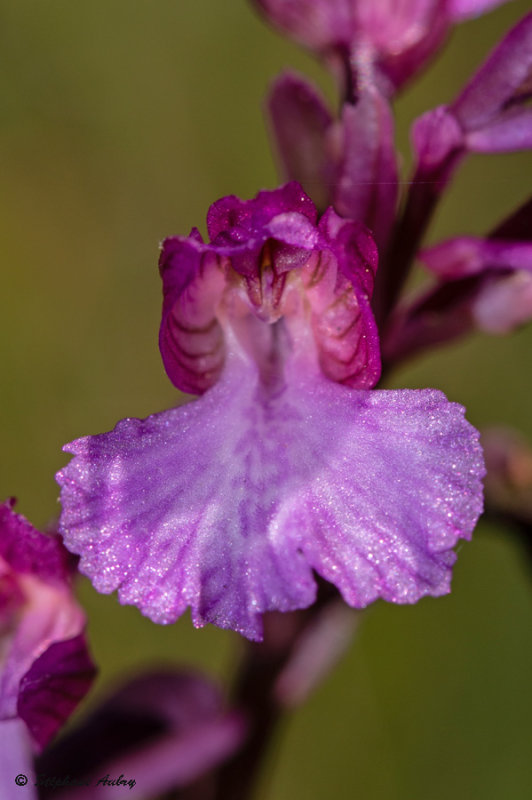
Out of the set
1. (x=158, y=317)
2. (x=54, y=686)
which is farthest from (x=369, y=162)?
(x=158, y=317)

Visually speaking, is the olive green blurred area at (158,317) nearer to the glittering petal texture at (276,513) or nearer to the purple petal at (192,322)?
the purple petal at (192,322)

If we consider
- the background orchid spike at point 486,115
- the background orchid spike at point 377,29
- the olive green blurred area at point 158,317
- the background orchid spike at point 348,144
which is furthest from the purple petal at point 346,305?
the olive green blurred area at point 158,317

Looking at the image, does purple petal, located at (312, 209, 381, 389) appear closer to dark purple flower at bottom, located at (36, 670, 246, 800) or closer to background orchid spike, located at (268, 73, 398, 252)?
background orchid spike, located at (268, 73, 398, 252)

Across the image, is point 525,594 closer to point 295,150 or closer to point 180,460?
point 295,150

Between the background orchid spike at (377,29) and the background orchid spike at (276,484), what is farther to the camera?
the background orchid spike at (377,29)

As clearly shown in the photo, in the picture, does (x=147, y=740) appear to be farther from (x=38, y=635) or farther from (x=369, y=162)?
(x=369, y=162)

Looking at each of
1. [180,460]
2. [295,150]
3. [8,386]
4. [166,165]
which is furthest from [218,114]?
[180,460]
